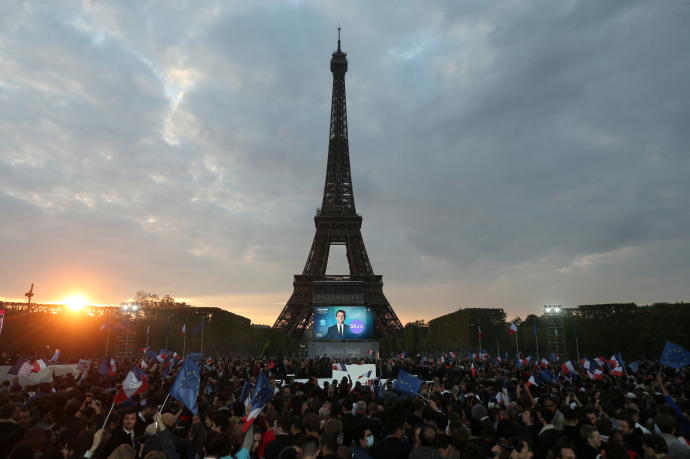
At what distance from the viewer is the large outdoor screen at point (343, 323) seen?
1880 inches

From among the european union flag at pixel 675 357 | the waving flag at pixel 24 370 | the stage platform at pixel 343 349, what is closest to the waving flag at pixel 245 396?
the waving flag at pixel 24 370

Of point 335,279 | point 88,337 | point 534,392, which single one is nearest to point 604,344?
point 335,279

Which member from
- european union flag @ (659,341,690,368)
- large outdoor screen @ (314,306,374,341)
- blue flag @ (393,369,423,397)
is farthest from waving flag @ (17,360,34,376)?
large outdoor screen @ (314,306,374,341)

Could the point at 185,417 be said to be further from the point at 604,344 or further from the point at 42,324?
the point at 604,344

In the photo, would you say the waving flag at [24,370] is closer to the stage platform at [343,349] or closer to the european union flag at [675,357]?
the european union flag at [675,357]

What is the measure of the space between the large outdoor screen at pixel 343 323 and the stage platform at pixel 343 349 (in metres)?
0.83

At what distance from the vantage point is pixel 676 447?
17.9ft

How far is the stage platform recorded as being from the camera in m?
47.6

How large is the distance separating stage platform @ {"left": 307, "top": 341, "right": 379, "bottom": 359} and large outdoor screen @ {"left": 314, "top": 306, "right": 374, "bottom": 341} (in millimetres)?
827

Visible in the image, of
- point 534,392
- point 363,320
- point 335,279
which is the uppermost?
point 335,279

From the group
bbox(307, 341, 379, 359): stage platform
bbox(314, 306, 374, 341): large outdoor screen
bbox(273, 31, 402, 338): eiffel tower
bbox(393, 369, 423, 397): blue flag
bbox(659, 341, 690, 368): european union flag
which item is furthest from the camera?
bbox(273, 31, 402, 338): eiffel tower

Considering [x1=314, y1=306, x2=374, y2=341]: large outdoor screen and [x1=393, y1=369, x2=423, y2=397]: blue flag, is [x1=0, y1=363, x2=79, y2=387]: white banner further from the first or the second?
[x1=314, y1=306, x2=374, y2=341]: large outdoor screen

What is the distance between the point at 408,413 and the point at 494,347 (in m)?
56.1

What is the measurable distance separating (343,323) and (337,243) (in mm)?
25409
